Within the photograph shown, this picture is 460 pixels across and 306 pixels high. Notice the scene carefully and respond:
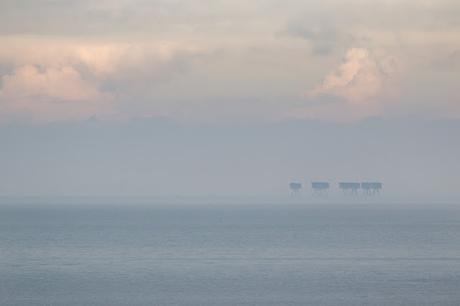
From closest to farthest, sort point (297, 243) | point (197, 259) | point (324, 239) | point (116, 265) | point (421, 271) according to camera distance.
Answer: point (421, 271), point (116, 265), point (197, 259), point (297, 243), point (324, 239)

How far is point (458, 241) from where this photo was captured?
126 metres

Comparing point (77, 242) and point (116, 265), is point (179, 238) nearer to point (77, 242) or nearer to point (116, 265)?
point (77, 242)

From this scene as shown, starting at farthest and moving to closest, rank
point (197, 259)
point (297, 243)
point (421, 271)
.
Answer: point (297, 243) < point (197, 259) < point (421, 271)

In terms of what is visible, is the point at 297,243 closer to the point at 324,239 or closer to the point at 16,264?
the point at 324,239

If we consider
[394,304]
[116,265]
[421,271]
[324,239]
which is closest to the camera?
[394,304]

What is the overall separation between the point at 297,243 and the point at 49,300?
193 feet

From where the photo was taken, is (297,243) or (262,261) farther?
(297,243)

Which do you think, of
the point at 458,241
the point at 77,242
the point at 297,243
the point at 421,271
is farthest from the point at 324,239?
the point at 421,271

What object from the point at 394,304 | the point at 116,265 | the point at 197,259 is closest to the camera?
the point at 394,304

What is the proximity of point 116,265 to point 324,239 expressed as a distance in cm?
4713

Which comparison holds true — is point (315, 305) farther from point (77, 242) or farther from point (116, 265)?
point (77, 242)

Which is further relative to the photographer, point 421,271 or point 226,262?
point 226,262

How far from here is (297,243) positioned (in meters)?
120

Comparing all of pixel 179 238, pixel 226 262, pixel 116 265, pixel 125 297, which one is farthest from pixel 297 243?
pixel 125 297
